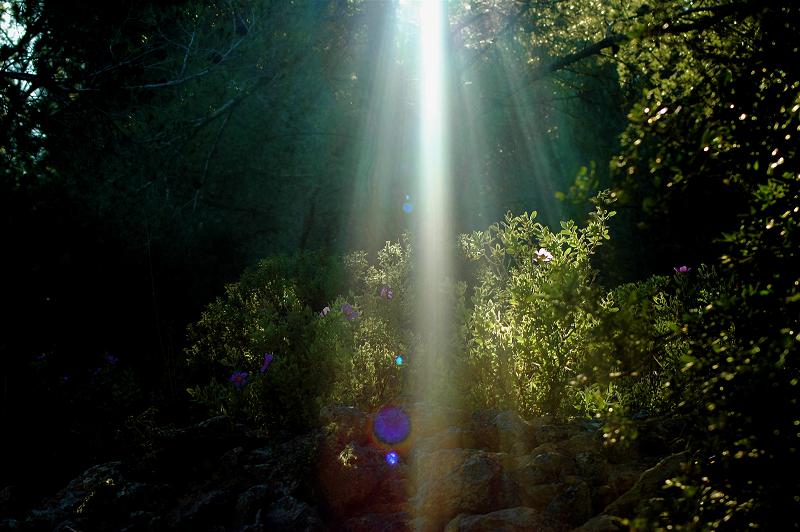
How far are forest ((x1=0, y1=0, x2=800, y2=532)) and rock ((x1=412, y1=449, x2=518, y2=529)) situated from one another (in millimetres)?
13

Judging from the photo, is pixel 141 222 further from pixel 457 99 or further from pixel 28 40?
pixel 457 99

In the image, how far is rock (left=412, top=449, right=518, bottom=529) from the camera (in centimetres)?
356

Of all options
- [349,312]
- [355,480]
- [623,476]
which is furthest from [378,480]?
[349,312]

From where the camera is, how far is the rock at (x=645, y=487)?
334cm

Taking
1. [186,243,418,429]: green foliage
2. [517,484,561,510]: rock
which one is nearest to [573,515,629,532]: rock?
[517,484,561,510]: rock

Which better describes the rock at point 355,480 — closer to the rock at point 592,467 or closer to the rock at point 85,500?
the rock at point 592,467

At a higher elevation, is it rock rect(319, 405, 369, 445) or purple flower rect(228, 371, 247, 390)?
purple flower rect(228, 371, 247, 390)

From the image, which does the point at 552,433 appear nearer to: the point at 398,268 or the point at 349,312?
the point at 349,312

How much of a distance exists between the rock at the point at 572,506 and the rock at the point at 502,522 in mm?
83

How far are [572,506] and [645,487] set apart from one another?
339 mm

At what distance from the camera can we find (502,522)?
3.29 m

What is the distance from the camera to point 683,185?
2.70 m

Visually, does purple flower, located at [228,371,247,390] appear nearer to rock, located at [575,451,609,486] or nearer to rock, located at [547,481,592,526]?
rock, located at [575,451,609,486]

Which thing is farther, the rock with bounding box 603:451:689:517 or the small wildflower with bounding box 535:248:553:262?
the small wildflower with bounding box 535:248:553:262
